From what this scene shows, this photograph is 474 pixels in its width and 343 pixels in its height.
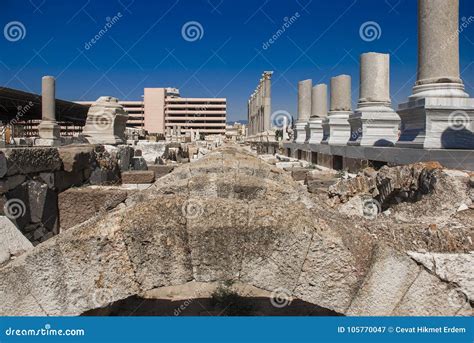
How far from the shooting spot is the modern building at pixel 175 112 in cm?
8656

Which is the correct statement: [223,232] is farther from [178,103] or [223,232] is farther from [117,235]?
[178,103]

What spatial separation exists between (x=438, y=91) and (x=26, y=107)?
71.8 feet

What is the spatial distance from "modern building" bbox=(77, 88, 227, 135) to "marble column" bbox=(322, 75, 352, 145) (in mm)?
71358

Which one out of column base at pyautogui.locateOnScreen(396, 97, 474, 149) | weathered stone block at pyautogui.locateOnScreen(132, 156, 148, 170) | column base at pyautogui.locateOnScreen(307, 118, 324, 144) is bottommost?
weathered stone block at pyautogui.locateOnScreen(132, 156, 148, 170)

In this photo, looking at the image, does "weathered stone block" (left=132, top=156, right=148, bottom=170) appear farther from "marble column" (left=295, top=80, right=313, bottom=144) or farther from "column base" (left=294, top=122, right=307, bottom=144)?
"marble column" (left=295, top=80, right=313, bottom=144)

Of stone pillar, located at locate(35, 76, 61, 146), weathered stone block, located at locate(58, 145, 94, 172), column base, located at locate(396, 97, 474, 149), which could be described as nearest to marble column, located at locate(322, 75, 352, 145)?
column base, located at locate(396, 97, 474, 149)

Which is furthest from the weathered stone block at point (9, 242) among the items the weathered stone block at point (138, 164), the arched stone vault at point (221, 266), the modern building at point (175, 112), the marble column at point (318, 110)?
the modern building at point (175, 112)

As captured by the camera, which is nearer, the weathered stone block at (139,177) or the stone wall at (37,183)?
the stone wall at (37,183)

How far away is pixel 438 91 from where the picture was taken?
25.3 ft

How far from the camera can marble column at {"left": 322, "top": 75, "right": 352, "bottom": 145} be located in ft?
49.1

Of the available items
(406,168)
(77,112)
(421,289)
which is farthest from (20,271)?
(77,112)

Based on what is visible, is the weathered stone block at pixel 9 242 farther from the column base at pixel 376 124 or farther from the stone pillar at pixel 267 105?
the stone pillar at pixel 267 105

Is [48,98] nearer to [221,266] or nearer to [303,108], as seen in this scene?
[303,108]

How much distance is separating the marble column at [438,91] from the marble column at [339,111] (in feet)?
22.0
